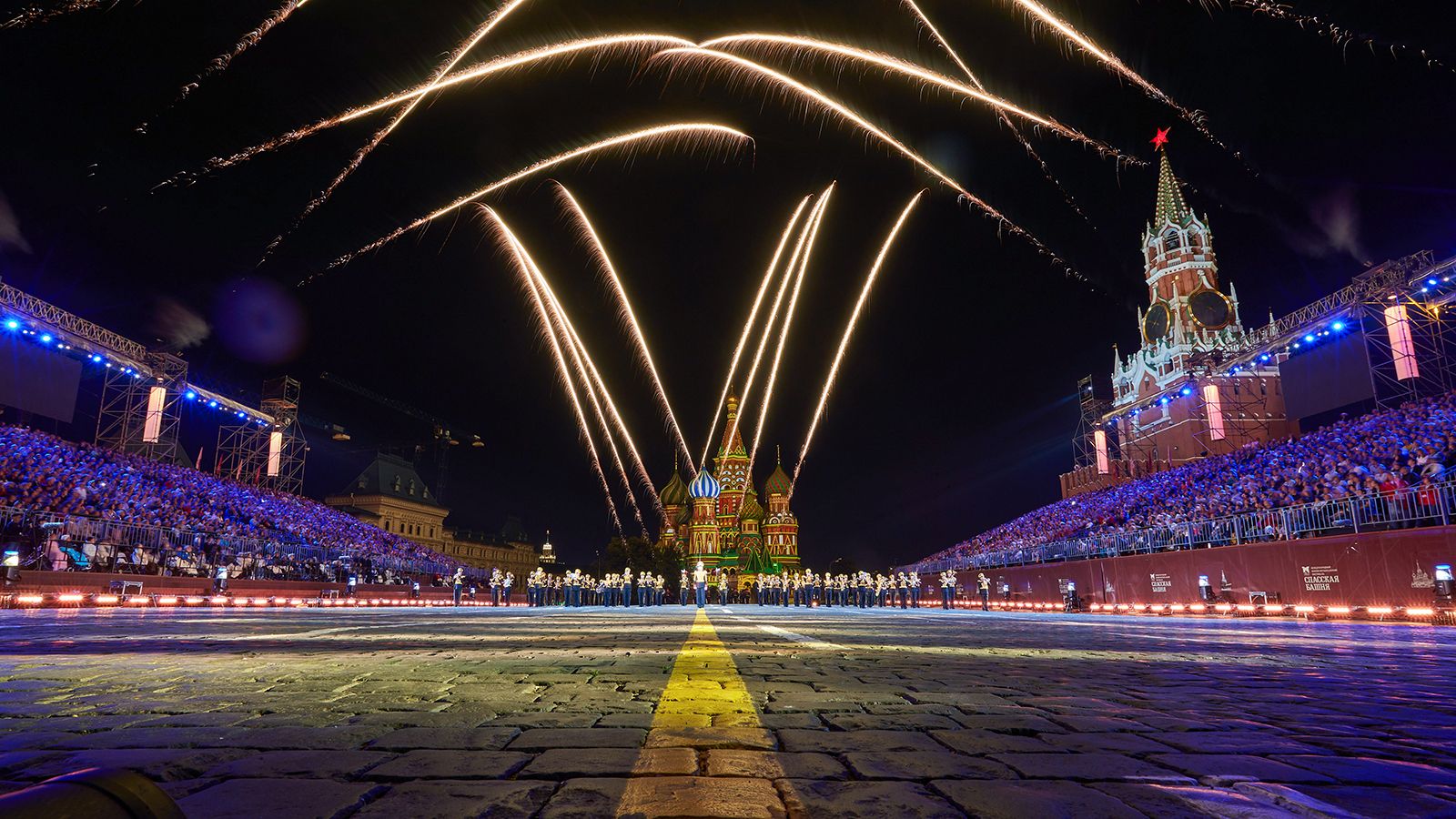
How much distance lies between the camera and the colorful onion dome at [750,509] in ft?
327

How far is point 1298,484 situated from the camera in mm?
21984

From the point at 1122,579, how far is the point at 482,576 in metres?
44.2

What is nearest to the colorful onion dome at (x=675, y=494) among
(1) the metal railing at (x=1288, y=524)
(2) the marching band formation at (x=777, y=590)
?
(2) the marching band formation at (x=777, y=590)

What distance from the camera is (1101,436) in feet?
215

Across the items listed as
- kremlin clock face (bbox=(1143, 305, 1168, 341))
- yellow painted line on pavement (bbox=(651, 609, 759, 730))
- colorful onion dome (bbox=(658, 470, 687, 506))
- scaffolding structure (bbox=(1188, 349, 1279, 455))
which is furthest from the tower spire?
yellow painted line on pavement (bbox=(651, 609, 759, 730))

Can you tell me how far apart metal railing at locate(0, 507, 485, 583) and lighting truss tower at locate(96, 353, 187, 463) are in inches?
→ 385

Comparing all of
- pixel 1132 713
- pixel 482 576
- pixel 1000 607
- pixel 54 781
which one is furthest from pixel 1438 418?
pixel 482 576

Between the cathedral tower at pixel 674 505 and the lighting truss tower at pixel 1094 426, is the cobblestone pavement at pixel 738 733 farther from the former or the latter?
the cathedral tower at pixel 674 505

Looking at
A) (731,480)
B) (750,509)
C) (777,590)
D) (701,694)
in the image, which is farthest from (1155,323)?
(701,694)

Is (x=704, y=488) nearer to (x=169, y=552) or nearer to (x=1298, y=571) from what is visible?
(x=169, y=552)

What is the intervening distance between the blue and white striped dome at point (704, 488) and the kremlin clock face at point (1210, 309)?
57.7m

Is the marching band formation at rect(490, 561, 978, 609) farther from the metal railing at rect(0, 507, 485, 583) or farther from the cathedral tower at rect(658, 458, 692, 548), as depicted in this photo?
the cathedral tower at rect(658, 458, 692, 548)

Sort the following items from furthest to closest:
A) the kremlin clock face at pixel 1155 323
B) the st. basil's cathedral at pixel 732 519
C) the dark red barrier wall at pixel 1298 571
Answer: the st. basil's cathedral at pixel 732 519, the kremlin clock face at pixel 1155 323, the dark red barrier wall at pixel 1298 571

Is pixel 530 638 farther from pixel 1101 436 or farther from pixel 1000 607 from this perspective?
pixel 1101 436
